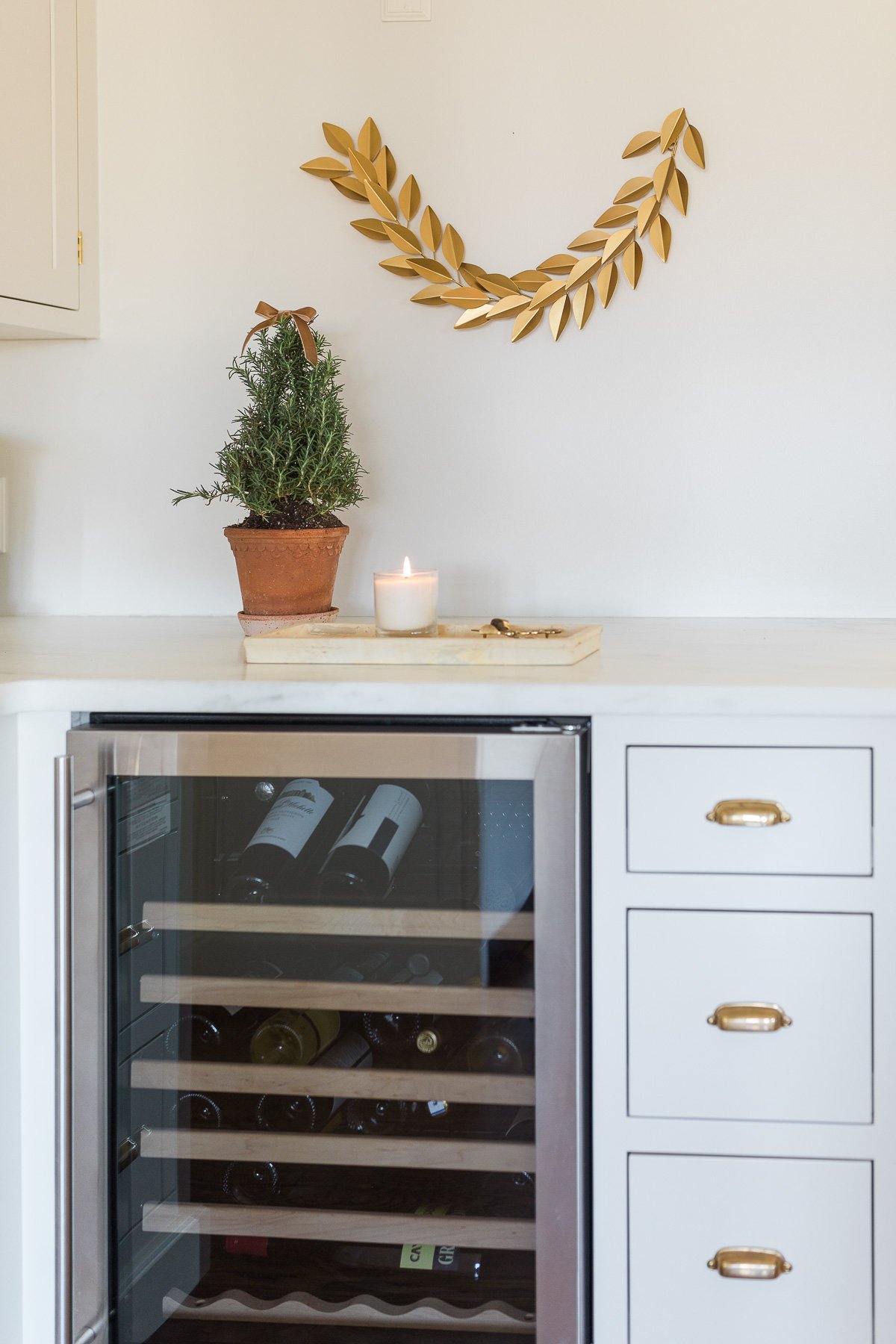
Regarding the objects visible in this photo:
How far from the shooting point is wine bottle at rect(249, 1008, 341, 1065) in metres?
1.19

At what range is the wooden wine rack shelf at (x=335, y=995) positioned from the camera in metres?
1.14

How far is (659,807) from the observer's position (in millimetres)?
1115

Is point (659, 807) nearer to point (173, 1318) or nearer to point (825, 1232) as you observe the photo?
point (825, 1232)

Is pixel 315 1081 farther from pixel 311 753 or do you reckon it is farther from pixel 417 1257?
pixel 311 753

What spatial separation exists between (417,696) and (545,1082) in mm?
388

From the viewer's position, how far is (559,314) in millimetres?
1705

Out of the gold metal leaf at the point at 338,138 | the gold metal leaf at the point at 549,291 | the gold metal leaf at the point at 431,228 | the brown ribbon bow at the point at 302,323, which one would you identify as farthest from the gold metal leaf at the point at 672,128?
the brown ribbon bow at the point at 302,323

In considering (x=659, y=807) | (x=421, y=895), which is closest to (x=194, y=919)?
(x=421, y=895)

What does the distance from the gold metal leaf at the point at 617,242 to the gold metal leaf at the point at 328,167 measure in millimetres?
401

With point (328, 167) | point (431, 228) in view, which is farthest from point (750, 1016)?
point (328, 167)

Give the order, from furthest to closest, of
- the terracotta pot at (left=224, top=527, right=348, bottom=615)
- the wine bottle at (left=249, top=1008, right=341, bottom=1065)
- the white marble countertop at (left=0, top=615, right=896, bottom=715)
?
the terracotta pot at (left=224, top=527, right=348, bottom=615) < the wine bottle at (left=249, top=1008, right=341, bottom=1065) < the white marble countertop at (left=0, top=615, right=896, bottom=715)

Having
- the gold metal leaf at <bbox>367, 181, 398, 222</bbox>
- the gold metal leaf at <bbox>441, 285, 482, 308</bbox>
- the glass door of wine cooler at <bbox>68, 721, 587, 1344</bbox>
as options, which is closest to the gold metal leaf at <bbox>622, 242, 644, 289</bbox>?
the gold metal leaf at <bbox>441, 285, 482, 308</bbox>

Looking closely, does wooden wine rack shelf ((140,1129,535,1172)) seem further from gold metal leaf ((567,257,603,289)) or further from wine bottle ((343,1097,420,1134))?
gold metal leaf ((567,257,603,289))

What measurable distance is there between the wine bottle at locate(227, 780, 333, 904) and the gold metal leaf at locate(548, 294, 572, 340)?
88cm
